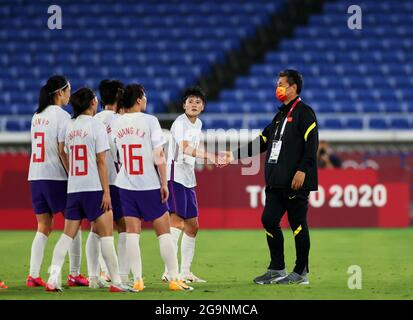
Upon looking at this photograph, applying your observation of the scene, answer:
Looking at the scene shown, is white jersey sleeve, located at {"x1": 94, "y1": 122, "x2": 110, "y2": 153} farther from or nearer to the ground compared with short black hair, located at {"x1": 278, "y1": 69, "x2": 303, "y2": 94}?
nearer to the ground

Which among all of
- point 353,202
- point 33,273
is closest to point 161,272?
point 33,273

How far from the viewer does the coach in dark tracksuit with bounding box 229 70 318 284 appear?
9.98 m

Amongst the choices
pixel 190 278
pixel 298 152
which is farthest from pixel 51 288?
pixel 298 152

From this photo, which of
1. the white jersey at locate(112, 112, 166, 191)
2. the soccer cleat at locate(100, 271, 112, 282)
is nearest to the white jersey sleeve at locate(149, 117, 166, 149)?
Result: the white jersey at locate(112, 112, 166, 191)

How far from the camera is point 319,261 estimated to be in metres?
12.5

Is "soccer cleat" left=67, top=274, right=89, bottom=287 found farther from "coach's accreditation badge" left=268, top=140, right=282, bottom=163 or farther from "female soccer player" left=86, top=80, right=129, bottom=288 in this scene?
"coach's accreditation badge" left=268, top=140, right=282, bottom=163

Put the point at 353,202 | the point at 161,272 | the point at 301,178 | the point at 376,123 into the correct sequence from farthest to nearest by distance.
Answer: the point at 376,123
the point at 353,202
the point at 161,272
the point at 301,178

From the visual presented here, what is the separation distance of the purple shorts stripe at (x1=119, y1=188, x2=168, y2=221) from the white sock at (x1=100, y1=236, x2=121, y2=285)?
0.33 metres

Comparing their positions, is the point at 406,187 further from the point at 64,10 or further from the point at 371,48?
the point at 64,10

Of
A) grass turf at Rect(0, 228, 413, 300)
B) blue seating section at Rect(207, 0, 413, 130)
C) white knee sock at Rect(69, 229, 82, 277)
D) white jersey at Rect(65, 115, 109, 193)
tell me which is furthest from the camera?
blue seating section at Rect(207, 0, 413, 130)

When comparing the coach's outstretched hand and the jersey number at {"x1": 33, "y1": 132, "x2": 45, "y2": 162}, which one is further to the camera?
the coach's outstretched hand

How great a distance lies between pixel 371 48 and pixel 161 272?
50.4 feet

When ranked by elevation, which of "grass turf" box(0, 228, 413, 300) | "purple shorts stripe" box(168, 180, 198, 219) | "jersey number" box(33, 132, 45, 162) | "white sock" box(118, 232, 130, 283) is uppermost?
"jersey number" box(33, 132, 45, 162)

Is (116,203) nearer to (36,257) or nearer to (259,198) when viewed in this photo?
(36,257)
